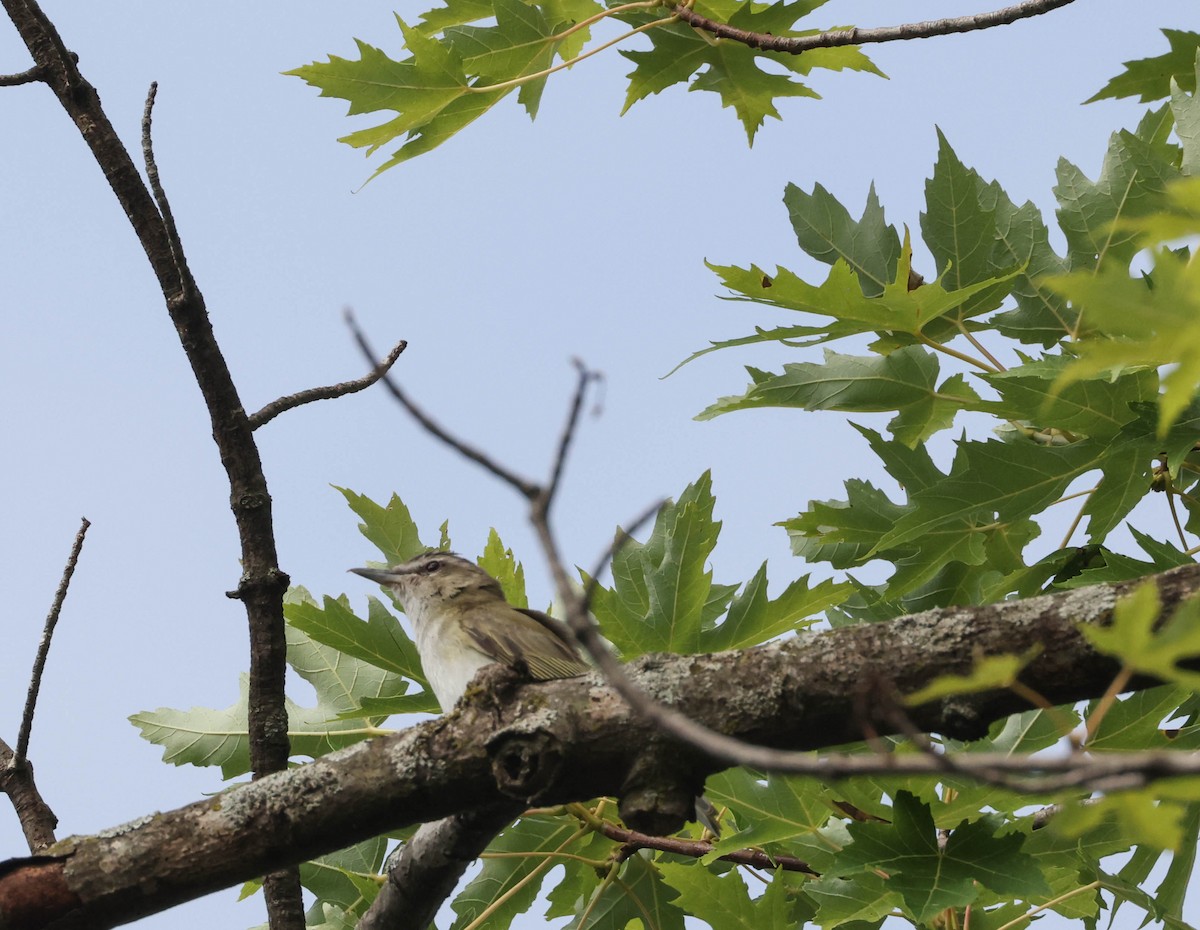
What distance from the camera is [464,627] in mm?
5445

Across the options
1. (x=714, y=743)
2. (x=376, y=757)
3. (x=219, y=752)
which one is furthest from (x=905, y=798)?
(x=219, y=752)

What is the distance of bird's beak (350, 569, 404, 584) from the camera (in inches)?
242

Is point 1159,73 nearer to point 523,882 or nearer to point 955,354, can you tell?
point 955,354

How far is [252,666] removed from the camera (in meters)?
4.29

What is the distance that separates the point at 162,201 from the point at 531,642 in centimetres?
235

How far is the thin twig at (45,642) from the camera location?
404cm

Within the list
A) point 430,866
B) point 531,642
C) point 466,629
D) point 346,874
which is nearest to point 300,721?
point 346,874

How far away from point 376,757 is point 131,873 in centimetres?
64

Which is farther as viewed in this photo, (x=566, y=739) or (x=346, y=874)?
(x=346, y=874)

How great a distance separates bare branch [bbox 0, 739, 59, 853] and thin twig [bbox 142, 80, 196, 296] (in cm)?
175

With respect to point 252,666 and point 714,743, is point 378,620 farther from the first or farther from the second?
point 714,743

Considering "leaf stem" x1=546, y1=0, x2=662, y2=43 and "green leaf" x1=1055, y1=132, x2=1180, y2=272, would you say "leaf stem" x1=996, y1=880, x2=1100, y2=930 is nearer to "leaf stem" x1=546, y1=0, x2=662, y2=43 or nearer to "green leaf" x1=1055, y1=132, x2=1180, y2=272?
Answer: "green leaf" x1=1055, y1=132, x2=1180, y2=272

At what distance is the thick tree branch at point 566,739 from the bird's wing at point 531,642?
1.96 metres

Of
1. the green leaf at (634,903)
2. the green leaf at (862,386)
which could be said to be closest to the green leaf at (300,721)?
the green leaf at (634,903)
